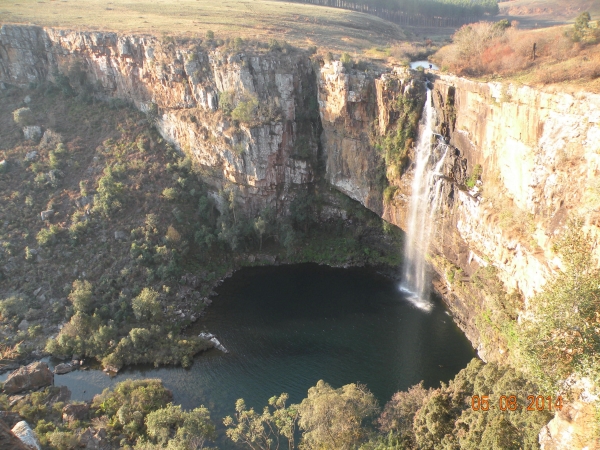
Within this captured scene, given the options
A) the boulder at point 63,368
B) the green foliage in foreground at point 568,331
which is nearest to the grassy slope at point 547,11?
the green foliage in foreground at point 568,331

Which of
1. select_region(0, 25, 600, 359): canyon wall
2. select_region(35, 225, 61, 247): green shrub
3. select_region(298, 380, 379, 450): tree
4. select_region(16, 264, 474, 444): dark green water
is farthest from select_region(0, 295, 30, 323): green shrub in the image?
select_region(298, 380, 379, 450): tree

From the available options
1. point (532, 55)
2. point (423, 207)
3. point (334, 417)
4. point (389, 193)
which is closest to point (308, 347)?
point (334, 417)

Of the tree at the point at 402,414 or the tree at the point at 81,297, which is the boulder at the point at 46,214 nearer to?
the tree at the point at 81,297

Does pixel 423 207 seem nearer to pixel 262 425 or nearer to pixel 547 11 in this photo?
pixel 262 425

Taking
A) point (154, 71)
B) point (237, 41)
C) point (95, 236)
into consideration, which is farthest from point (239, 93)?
point (95, 236)

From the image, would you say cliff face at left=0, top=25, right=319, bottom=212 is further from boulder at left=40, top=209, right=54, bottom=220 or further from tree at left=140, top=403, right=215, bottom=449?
tree at left=140, top=403, right=215, bottom=449
